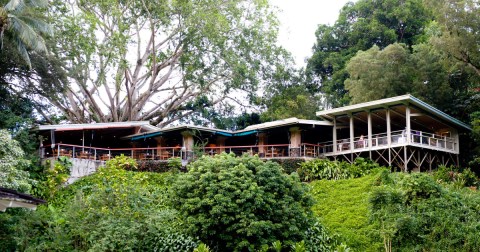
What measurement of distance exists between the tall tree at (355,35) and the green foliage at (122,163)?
16.6m

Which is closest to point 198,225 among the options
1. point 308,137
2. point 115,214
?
point 115,214

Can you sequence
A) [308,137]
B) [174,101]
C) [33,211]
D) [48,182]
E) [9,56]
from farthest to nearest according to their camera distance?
1. [174,101]
2. [308,137]
3. [9,56]
4. [48,182]
5. [33,211]

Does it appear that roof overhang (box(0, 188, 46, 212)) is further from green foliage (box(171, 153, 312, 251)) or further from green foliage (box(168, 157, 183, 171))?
green foliage (box(168, 157, 183, 171))

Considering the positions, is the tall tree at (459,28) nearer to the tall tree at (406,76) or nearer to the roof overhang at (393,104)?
the tall tree at (406,76)

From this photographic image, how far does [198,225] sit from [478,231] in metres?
7.31

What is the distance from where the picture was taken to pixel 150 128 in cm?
3328

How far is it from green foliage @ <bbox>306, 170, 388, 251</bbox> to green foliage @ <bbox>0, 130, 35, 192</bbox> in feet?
31.4

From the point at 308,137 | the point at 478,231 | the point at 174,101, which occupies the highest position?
the point at 174,101

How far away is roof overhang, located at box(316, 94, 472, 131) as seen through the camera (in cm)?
2722

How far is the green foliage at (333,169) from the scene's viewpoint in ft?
87.9

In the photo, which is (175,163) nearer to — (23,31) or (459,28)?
(23,31)

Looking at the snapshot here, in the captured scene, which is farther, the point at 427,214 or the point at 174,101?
the point at 174,101

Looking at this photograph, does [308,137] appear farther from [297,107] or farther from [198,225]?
[198,225]

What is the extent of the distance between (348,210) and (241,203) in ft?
21.3
